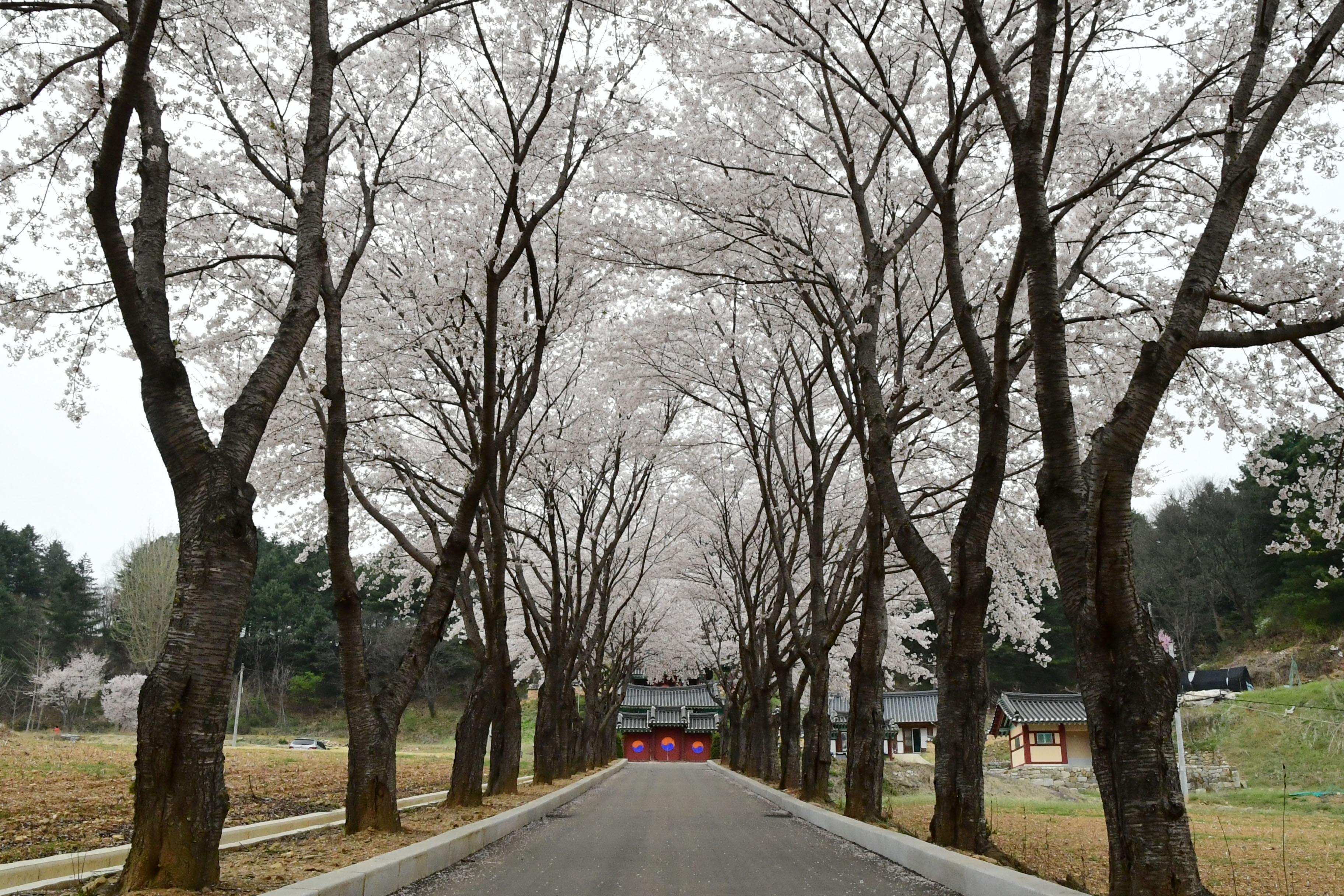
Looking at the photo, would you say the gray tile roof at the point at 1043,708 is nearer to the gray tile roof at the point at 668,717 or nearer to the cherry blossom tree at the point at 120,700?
the gray tile roof at the point at 668,717

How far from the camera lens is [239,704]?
178 ft

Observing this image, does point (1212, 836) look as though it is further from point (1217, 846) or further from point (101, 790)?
point (101, 790)

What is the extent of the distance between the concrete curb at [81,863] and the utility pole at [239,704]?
40.0m

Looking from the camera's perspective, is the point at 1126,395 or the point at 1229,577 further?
the point at 1229,577

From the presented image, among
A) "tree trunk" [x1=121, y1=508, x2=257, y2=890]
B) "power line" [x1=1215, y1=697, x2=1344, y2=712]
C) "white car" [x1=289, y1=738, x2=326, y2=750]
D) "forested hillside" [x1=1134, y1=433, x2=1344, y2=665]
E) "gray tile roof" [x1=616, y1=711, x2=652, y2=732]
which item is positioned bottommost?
"white car" [x1=289, y1=738, x2=326, y2=750]

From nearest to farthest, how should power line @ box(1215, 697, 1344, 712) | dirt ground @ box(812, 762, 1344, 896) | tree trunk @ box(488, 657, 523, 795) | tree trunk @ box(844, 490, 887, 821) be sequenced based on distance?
dirt ground @ box(812, 762, 1344, 896)
tree trunk @ box(844, 490, 887, 821)
tree trunk @ box(488, 657, 523, 795)
power line @ box(1215, 697, 1344, 712)

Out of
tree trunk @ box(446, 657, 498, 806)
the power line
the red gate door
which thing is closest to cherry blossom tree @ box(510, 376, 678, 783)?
tree trunk @ box(446, 657, 498, 806)

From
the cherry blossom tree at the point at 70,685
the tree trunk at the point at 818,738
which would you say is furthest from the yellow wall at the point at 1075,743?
the cherry blossom tree at the point at 70,685

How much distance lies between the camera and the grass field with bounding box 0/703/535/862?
9.17 m

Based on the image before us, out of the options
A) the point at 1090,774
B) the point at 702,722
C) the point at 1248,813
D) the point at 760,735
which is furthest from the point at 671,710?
the point at 1248,813

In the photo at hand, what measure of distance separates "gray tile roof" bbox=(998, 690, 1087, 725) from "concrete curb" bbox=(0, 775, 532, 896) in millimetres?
33129

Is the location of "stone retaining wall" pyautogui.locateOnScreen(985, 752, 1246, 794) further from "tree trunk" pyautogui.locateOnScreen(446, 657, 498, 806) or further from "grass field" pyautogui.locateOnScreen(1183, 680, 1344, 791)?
"tree trunk" pyautogui.locateOnScreen(446, 657, 498, 806)

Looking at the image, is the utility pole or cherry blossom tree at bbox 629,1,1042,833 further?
the utility pole

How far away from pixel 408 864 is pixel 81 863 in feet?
7.78
